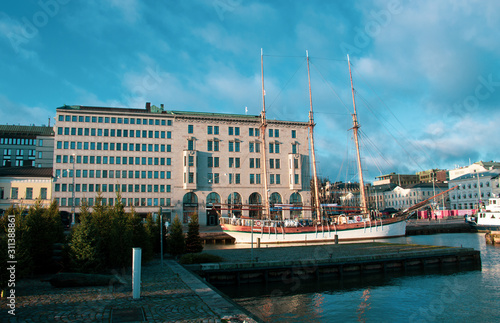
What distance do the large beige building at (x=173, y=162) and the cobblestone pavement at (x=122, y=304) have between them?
52.9 metres

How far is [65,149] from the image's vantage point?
70.4 meters

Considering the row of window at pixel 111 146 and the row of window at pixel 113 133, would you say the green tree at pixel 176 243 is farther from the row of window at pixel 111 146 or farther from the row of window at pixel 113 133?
the row of window at pixel 113 133

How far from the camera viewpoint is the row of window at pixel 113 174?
69.7m

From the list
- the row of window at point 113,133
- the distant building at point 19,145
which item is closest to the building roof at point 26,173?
the row of window at point 113,133

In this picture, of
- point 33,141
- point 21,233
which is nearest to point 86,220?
point 21,233

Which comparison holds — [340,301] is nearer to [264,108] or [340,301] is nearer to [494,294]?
[494,294]

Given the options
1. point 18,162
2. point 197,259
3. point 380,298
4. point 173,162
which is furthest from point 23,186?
point 380,298

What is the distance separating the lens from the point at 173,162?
73750 mm

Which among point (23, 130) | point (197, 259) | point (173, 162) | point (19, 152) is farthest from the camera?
point (23, 130)

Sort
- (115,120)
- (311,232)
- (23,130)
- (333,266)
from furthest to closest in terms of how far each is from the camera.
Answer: (23,130) → (115,120) → (311,232) → (333,266)


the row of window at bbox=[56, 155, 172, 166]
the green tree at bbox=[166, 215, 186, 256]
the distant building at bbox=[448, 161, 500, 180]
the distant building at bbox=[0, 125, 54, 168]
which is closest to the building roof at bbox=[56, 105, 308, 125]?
the row of window at bbox=[56, 155, 172, 166]

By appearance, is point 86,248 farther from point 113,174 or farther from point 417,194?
point 417,194

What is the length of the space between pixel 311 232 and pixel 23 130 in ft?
293

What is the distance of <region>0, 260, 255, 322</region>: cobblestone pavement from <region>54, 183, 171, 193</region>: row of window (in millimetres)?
55948
